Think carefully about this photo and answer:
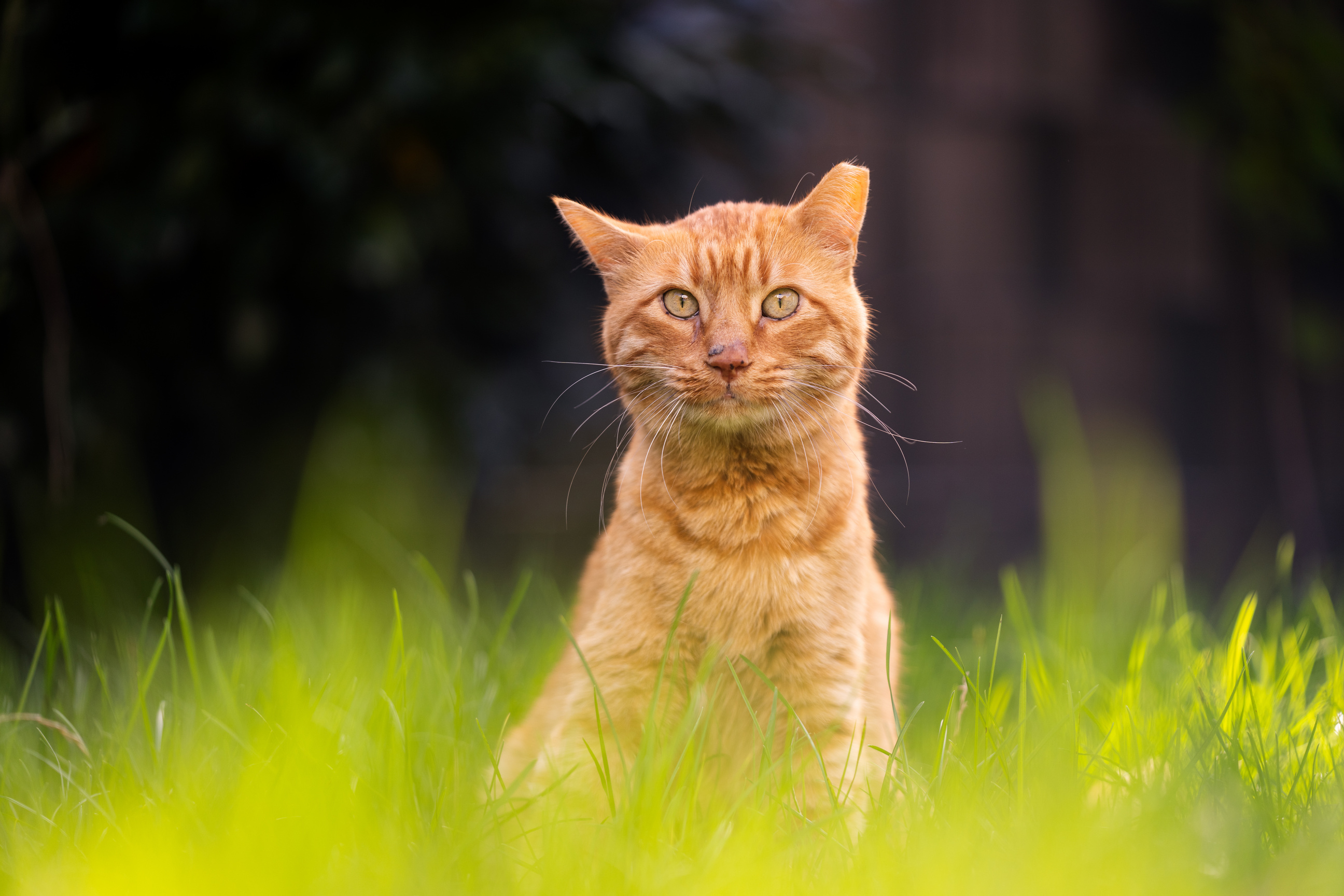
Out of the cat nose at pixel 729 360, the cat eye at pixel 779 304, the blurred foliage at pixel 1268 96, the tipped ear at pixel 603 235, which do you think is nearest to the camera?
the cat nose at pixel 729 360

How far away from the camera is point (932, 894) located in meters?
1.08

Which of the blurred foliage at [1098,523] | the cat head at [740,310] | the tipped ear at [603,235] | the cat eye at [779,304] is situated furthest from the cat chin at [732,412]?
the blurred foliage at [1098,523]

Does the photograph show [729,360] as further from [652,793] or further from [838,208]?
[652,793]

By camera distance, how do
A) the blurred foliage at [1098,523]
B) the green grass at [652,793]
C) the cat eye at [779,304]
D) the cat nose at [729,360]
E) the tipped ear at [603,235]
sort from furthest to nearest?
the blurred foliage at [1098,523] → the tipped ear at [603,235] → the cat eye at [779,304] → the cat nose at [729,360] → the green grass at [652,793]

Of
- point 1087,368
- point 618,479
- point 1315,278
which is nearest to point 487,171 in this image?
point 618,479

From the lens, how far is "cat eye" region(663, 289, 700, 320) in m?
1.66

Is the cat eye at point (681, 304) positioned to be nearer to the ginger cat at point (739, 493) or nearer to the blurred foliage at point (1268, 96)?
the ginger cat at point (739, 493)

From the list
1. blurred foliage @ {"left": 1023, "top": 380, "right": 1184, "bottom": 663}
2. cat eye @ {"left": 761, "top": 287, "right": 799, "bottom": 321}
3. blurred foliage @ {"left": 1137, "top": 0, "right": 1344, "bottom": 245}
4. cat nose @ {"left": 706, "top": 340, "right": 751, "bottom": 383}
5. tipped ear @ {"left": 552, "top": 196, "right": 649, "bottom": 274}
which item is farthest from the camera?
blurred foliage @ {"left": 1137, "top": 0, "right": 1344, "bottom": 245}

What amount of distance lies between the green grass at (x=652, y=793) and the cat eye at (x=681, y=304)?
0.58 metres

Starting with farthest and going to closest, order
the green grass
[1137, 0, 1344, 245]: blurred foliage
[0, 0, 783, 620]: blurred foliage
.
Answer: [1137, 0, 1344, 245]: blurred foliage → [0, 0, 783, 620]: blurred foliage → the green grass

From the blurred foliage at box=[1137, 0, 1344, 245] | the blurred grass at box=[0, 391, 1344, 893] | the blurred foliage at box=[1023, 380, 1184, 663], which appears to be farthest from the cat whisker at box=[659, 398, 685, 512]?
the blurred foliage at box=[1137, 0, 1344, 245]

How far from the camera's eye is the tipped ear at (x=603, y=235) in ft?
5.76

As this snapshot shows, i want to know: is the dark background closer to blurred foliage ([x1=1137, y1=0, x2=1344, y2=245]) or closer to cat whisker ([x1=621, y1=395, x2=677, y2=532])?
blurred foliage ([x1=1137, y1=0, x2=1344, y2=245])

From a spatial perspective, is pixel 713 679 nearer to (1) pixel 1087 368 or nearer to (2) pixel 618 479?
(2) pixel 618 479
